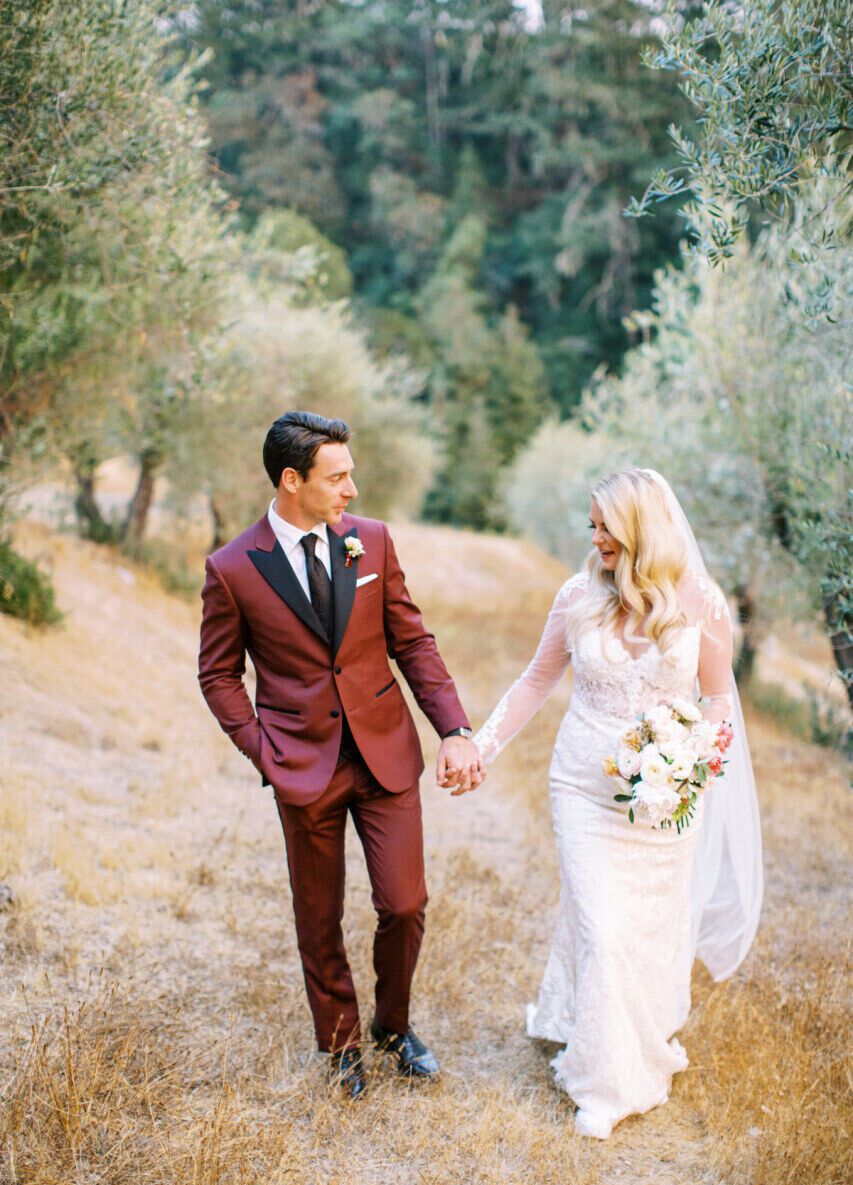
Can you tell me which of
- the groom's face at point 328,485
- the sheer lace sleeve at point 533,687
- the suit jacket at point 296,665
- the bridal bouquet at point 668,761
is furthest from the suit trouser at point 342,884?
the groom's face at point 328,485

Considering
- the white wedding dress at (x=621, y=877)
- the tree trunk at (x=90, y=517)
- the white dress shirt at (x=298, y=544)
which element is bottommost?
the tree trunk at (x=90, y=517)

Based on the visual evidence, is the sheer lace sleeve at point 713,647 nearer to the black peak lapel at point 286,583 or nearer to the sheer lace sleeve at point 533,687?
the sheer lace sleeve at point 533,687

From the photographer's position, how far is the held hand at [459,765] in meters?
4.05

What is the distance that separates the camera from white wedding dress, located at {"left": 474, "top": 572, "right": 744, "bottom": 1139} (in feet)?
13.2

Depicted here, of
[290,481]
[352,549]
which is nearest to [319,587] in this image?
[352,549]

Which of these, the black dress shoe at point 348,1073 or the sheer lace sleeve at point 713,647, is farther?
the sheer lace sleeve at point 713,647

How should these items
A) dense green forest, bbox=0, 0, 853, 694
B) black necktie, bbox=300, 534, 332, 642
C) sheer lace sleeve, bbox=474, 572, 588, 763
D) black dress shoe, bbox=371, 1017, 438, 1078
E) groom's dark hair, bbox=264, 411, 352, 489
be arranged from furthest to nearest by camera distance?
dense green forest, bbox=0, 0, 853, 694 → sheer lace sleeve, bbox=474, 572, 588, 763 → black dress shoe, bbox=371, 1017, 438, 1078 → black necktie, bbox=300, 534, 332, 642 → groom's dark hair, bbox=264, 411, 352, 489

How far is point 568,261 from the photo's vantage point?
47.3 m

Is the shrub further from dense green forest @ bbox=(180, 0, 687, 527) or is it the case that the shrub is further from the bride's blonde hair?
dense green forest @ bbox=(180, 0, 687, 527)

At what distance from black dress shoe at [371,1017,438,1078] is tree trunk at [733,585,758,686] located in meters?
9.00

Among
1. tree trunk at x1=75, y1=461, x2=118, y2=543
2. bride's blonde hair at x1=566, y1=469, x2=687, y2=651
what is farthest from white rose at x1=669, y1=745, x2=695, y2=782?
tree trunk at x1=75, y1=461, x2=118, y2=543

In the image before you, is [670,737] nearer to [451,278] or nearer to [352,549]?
[352,549]

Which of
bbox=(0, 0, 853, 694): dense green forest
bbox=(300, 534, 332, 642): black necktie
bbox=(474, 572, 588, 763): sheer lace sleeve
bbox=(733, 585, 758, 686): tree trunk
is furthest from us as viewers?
bbox=(733, 585, 758, 686): tree trunk

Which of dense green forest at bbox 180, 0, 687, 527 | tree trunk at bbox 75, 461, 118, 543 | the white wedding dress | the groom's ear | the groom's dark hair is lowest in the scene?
tree trunk at bbox 75, 461, 118, 543
